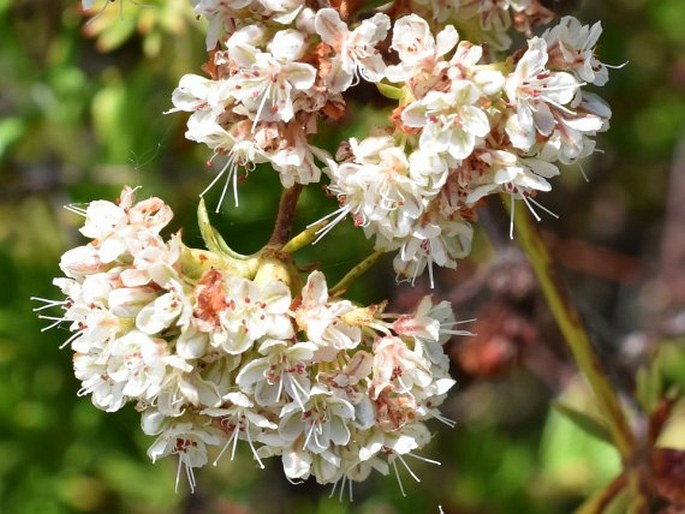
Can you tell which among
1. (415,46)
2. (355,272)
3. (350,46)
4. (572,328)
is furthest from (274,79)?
(572,328)

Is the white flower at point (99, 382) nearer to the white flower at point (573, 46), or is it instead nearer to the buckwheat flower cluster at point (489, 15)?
the buckwheat flower cluster at point (489, 15)

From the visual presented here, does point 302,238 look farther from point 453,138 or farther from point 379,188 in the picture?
point 453,138

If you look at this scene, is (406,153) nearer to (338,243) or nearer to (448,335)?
(448,335)

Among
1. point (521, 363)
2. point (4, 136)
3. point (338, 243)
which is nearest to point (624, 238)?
point (521, 363)

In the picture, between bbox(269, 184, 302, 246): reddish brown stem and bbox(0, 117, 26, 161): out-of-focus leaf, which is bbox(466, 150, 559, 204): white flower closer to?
bbox(269, 184, 302, 246): reddish brown stem

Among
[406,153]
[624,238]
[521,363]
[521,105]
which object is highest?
[521,105]

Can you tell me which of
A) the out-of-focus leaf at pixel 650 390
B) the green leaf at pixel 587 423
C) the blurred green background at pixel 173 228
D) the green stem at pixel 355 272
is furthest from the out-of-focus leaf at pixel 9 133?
the out-of-focus leaf at pixel 650 390

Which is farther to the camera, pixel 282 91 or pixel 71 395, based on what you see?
pixel 71 395
